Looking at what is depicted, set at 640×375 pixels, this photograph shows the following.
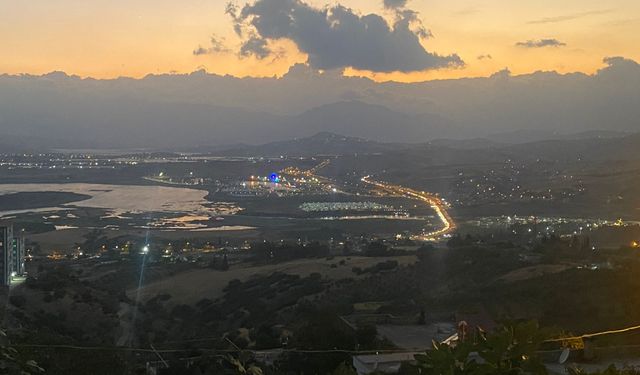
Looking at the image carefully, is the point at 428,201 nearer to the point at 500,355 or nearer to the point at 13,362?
the point at 500,355

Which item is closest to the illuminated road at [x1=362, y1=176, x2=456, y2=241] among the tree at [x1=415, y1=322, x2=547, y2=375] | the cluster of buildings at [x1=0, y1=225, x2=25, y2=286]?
the cluster of buildings at [x1=0, y1=225, x2=25, y2=286]

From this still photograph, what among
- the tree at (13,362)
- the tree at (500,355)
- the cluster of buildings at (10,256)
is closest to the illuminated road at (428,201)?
the cluster of buildings at (10,256)

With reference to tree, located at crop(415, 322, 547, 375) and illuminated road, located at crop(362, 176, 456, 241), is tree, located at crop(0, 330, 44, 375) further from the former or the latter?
illuminated road, located at crop(362, 176, 456, 241)

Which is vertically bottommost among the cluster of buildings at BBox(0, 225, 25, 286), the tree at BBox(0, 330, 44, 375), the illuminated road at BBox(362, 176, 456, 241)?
the illuminated road at BBox(362, 176, 456, 241)

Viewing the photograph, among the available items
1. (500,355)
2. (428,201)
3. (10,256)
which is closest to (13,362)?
(500,355)

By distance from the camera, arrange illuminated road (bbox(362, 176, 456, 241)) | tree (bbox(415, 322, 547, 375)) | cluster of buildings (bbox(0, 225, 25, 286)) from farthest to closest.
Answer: illuminated road (bbox(362, 176, 456, 241)) → cluster of buildings (bbox(0, 225, 25, 286)) → tree (bbox(415, 322, 547, 375))

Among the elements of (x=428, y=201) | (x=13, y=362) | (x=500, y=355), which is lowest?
(x=428, y=201)
